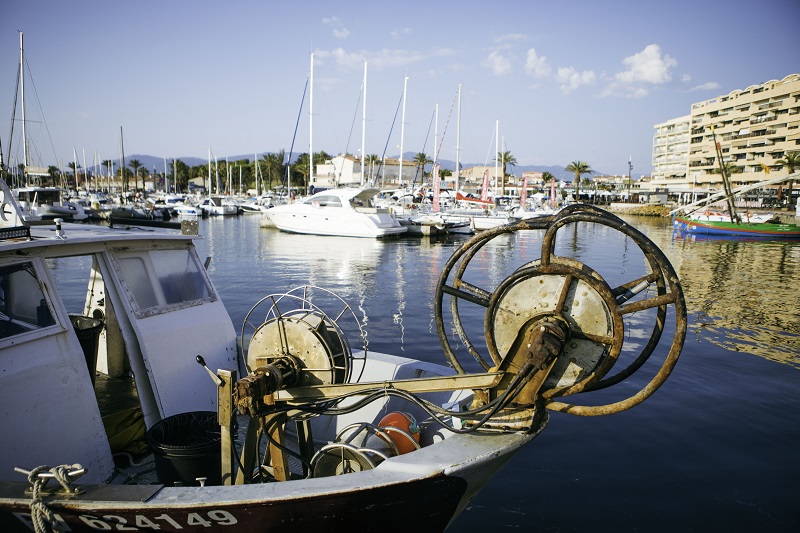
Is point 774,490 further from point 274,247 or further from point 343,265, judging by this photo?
point 274,247

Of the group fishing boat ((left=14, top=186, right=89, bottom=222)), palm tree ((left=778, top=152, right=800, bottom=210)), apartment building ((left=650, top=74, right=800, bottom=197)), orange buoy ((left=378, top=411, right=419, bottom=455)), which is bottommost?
orange buoy ((left=378, top=411, right=419, bottom=455))

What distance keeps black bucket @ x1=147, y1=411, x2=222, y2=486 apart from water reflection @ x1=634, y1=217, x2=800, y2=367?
11.8 m

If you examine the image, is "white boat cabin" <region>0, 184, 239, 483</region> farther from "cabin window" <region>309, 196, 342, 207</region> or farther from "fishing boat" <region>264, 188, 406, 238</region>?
"cabin window" <region>309, 196, 342, 207</region>

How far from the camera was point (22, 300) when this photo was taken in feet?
14.6

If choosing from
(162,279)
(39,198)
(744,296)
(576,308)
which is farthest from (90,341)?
(39,198)

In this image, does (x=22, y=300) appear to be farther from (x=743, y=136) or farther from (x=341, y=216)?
(x=743, y=136)

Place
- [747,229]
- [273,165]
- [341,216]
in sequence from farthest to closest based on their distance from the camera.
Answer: [273,165] → [747,229] → [341,216]

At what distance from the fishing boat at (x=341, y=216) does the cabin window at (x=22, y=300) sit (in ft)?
101

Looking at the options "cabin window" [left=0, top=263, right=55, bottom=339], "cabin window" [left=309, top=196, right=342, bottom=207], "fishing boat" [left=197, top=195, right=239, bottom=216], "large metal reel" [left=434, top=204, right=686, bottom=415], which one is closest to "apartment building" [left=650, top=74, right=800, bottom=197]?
"cabin window" [left=309, top=196, right=342, bottom=207]

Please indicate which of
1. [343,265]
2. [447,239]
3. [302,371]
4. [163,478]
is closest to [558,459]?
[302,371]

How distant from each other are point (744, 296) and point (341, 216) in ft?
82.9

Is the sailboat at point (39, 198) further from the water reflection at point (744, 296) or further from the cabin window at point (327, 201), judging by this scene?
the water reflection at point (744, 296)

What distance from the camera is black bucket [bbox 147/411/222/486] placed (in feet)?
12.9

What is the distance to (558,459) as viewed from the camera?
6934mm
